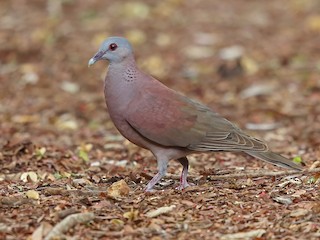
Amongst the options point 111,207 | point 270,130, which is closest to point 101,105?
point 270,130

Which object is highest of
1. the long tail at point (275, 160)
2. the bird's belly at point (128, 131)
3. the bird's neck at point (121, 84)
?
→ the bird's neck at point (121, 84)

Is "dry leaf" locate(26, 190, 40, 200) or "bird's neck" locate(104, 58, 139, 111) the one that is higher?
"bird's neck" locate(104, 58, 139, 111)

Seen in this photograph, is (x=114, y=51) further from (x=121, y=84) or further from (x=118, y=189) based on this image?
(x=118, y=189)

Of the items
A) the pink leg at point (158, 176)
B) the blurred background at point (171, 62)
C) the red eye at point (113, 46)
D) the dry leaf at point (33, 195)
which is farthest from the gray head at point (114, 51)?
the blurred background at point (171, 62)

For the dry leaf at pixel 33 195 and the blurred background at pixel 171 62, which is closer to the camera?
the dry leaf at pixel 33 195

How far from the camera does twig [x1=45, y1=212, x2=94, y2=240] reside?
15.5 ft

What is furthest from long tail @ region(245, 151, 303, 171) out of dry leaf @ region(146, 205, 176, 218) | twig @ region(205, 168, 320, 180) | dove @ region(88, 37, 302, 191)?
dry leaf @ region(146, 205, 176, 218)

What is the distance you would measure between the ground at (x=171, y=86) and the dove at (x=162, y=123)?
0.25m

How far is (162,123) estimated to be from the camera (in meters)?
5.87

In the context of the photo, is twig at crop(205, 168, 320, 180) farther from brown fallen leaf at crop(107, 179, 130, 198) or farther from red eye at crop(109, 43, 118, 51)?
red eye at crop(109, 43, 118, 51)

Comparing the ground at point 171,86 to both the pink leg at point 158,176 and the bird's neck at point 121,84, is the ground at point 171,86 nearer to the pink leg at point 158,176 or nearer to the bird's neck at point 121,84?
the pink leg at point 158,176

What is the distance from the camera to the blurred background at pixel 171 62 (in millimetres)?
9250

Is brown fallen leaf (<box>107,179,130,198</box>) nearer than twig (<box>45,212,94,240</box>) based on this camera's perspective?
No

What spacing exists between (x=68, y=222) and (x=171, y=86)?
601 cm
